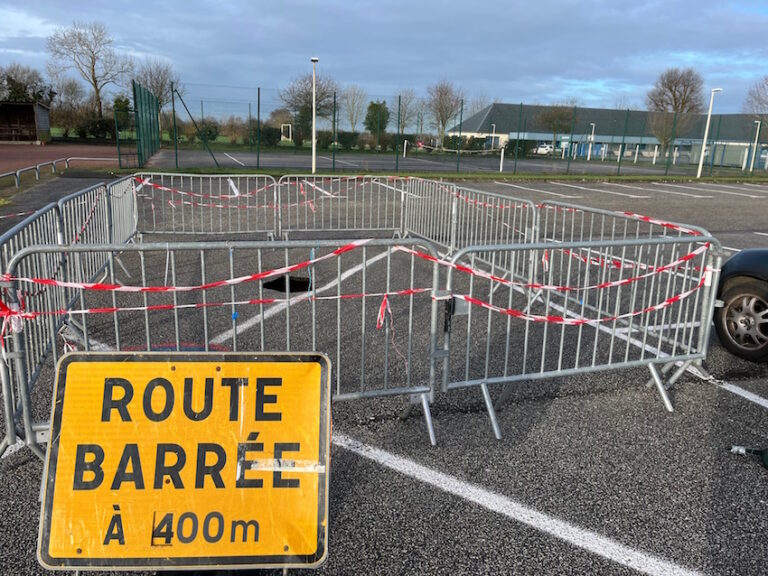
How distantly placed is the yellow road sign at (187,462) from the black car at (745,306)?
4.31 metres

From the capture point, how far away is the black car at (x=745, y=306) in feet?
17.7

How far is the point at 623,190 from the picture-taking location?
2417cm

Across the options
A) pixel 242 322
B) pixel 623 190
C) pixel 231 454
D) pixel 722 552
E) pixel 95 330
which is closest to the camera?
A: pixel 231 454

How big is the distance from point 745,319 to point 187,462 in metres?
5.07

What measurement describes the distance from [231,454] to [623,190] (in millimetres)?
24213

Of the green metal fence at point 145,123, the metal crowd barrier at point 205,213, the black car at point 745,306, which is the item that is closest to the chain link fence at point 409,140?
the green metal fence at point 145,123

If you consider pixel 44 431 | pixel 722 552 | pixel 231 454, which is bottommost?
pixel 722 552

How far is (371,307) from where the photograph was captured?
695 cm

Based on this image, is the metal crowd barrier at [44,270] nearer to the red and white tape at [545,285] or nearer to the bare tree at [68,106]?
the red and white tape at [545,285]

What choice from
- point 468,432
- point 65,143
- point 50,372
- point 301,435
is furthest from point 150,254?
point 65,143

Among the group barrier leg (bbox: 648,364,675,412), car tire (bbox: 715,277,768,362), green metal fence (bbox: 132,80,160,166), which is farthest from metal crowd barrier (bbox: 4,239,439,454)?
green metal fence (bbox: 132,80,160,166)

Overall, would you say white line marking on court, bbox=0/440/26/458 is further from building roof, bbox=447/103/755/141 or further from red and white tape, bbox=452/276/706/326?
building roof, bbox=447/103/755/141

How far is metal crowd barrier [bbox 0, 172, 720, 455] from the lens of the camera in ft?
13.1

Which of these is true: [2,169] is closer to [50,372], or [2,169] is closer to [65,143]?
[50,372]
